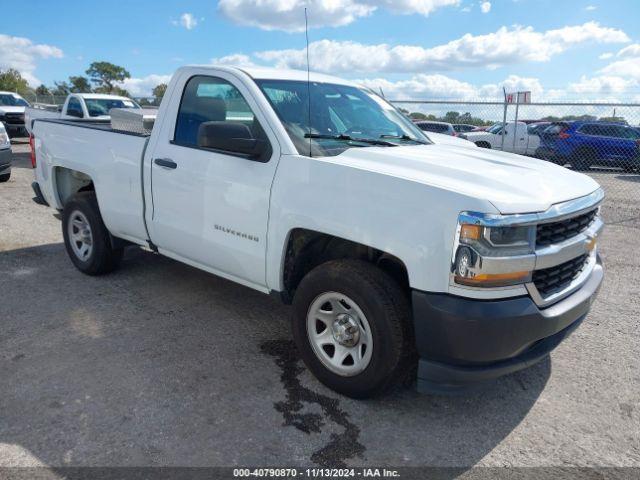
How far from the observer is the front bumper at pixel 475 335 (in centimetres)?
265

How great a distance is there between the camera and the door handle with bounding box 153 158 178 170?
402cm

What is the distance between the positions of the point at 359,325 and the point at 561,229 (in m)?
1.23

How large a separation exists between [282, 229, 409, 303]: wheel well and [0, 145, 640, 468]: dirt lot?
24.8 inches

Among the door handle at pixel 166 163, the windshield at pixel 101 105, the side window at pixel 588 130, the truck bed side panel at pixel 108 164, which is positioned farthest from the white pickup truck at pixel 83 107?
the side window at pixel 588 130

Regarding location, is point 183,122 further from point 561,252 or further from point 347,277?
point 561,252

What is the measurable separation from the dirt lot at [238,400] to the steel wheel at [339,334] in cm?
22

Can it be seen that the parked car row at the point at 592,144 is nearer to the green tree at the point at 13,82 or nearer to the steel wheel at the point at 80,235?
the steel wheel at the point at 80,235

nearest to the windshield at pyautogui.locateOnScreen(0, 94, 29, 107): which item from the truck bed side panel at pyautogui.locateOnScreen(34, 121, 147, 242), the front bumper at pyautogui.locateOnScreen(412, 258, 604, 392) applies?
the truck bed side panel at pyautogui.locateOnScreen(34, 121, 147, 242)

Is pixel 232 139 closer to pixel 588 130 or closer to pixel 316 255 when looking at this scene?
pixel 316 255

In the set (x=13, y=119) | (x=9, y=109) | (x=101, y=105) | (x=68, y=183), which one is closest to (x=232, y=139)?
(x=68, y=183)

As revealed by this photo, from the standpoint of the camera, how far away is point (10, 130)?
1791 cm

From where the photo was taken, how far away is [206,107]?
13.2 ft

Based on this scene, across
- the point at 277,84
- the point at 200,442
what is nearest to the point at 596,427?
the point at 200,442

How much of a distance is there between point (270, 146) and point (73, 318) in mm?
2229
